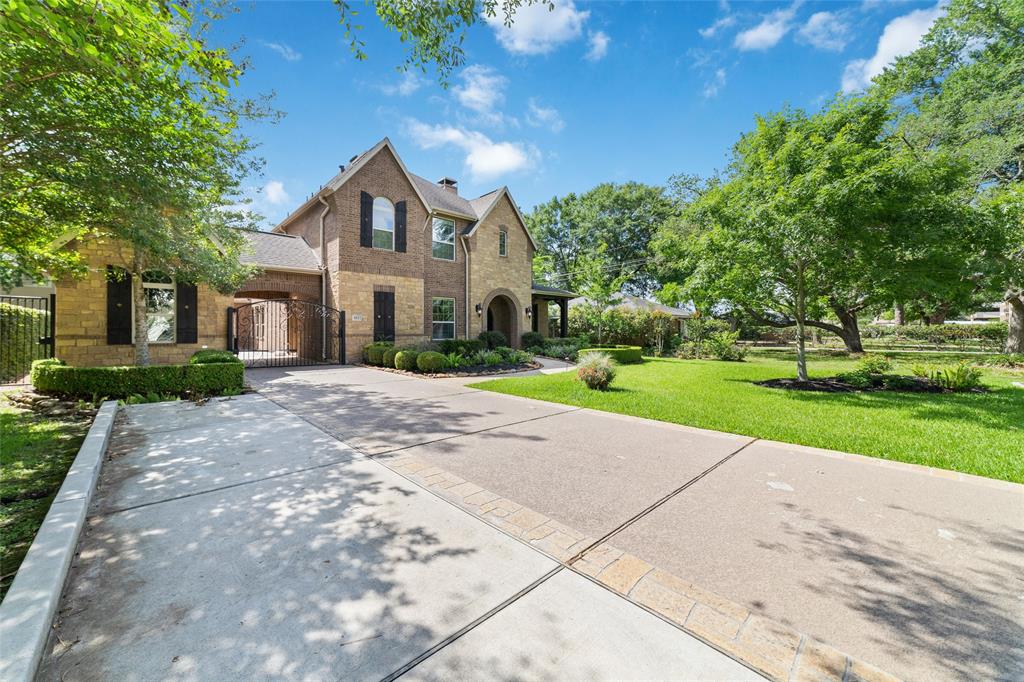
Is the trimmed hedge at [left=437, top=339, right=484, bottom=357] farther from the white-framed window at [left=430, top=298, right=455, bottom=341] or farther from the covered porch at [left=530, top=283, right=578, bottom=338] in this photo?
the covered porch at [left=530, top=283, right=578, bottom=338]

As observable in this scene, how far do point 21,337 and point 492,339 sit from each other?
15.1 m

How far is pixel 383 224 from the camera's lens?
16141 millimetres

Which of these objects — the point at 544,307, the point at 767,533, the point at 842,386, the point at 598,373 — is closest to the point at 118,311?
the point at 598,373

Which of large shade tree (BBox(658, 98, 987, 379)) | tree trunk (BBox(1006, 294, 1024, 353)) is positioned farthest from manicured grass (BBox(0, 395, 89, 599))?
tree trunk (BBox(1006, 294, 1024, 353))

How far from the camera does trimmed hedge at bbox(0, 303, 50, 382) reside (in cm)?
1010

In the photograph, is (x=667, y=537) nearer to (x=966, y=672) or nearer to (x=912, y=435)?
(x=966, y=672)

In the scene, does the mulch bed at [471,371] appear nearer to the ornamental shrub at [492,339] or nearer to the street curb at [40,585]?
the ornamental shrub at [492,339]

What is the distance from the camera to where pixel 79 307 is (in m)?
10.4

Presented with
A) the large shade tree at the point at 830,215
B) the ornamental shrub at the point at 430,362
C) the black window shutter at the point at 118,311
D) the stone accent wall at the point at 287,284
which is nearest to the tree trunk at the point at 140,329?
the black window shutter at the point at 118,311

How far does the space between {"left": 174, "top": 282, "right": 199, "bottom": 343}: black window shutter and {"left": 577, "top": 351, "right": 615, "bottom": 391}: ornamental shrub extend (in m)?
11.7

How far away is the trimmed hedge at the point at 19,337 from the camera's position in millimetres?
10102

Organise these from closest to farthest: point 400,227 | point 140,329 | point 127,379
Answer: point 127,379 < point 140,329 < point 400,227

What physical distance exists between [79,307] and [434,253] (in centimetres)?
1142

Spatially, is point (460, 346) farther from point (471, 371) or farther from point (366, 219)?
point (366, 219)
